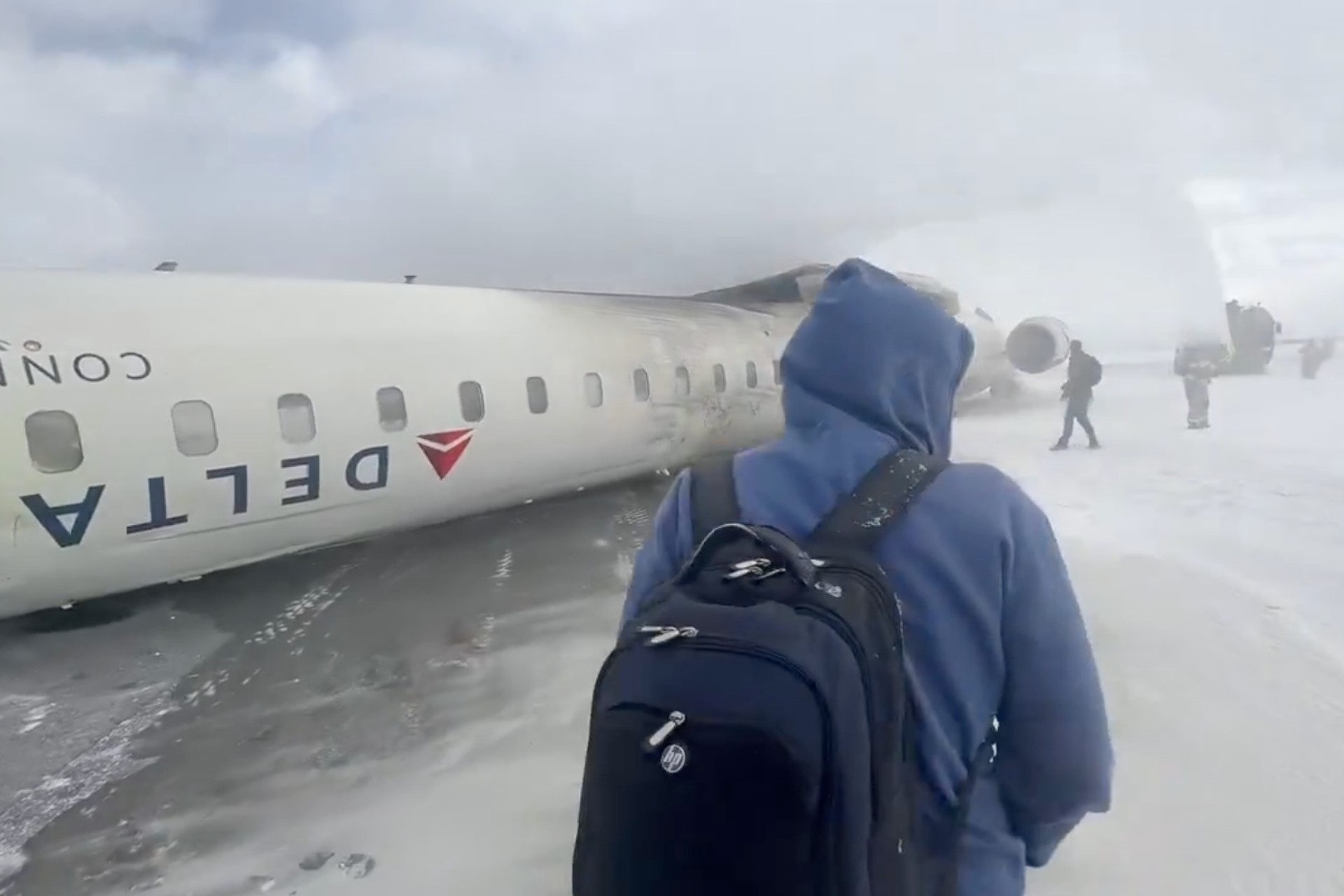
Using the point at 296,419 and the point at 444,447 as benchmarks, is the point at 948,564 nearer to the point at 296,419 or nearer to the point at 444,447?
the point at 296,419

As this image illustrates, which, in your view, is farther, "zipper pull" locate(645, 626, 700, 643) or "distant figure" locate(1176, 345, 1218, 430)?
"distant figure" locate(1176, 345, 1218, 430)

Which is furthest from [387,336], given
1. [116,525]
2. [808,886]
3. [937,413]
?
[808,886]

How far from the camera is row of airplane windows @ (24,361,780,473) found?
5648mm

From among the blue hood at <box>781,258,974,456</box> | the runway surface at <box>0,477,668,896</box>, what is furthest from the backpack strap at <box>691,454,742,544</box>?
the runway surface at <box>0,477,668,896</box>

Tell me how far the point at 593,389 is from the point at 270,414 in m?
3.33

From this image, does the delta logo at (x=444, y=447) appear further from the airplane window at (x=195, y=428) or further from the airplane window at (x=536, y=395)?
the airplane window at (x=195, y=428)

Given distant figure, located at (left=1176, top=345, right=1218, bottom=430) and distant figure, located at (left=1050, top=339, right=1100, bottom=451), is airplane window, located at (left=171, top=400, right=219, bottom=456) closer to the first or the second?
distant figure, located at (left=1050, top=339, right=1100, bottom=451)

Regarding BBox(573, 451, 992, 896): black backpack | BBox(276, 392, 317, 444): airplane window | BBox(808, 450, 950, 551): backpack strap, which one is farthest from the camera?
BBox(276, 392, 317, 444): airplane window

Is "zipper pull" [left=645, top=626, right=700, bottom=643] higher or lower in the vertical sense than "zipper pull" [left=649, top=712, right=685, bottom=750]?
higher

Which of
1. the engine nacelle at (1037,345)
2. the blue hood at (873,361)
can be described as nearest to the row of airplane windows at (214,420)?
the blue hood at (873,361)

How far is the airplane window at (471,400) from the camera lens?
25.7ft

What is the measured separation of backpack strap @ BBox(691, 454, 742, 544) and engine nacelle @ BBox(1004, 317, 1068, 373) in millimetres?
15954

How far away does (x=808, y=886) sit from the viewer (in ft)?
4.35

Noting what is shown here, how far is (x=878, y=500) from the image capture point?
64.8 inches
